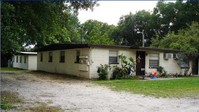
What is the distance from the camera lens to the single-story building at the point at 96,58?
1834 centimetres

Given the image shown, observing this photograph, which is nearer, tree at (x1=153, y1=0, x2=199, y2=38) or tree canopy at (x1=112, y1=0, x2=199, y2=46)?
tree at (x1=153, y1=0, x2=199, y2=38)

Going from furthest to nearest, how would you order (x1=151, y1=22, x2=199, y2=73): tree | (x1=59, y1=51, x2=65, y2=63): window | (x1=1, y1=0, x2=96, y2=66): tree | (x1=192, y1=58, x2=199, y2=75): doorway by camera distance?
(x1=192, y1=58, x2=199, y2=75): doorway, (x1=151, y1=22, x2=199, y2=73): tree, (x1=59, y1=51, x2=65, y2=63): window, (x1=1, y1=0, x2=96, y2=66): tree

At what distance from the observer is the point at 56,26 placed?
13.4 metres

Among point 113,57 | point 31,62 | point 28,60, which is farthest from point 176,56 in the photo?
point 28,60

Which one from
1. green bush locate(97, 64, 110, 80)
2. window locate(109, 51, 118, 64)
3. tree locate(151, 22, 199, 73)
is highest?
tree locate(151, 22, 199, 73)

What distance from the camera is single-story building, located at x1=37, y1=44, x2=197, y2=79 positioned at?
60.2 ft

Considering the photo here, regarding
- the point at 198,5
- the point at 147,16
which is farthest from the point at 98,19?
the point at 198,5

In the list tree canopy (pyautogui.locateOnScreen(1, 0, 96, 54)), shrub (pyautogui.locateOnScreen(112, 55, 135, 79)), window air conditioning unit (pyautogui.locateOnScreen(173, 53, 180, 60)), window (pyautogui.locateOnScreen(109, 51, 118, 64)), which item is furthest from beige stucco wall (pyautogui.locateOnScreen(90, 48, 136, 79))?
window air conditioning unit (pyautogui.locateOnScreen(173, 53, 180, 60))

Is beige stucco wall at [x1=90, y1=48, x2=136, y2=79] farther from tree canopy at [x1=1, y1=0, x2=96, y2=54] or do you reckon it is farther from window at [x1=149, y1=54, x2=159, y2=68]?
tree canopy at [x1=1, y1=0, x2=96, y2=54]

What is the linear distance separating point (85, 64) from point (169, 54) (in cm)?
780

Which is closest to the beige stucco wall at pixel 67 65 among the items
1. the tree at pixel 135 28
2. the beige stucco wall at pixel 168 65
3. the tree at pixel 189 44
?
the beige stucco wall at pixel 168 65

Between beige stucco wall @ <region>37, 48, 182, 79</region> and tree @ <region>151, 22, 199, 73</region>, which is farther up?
tree @ <region>151, 22, 199, 73</region>

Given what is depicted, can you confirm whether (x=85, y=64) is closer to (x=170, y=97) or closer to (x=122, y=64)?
(x=122, y=64)

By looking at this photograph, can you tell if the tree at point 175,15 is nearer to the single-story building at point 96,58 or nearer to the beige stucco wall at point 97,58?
the single-story building at point 96,58
